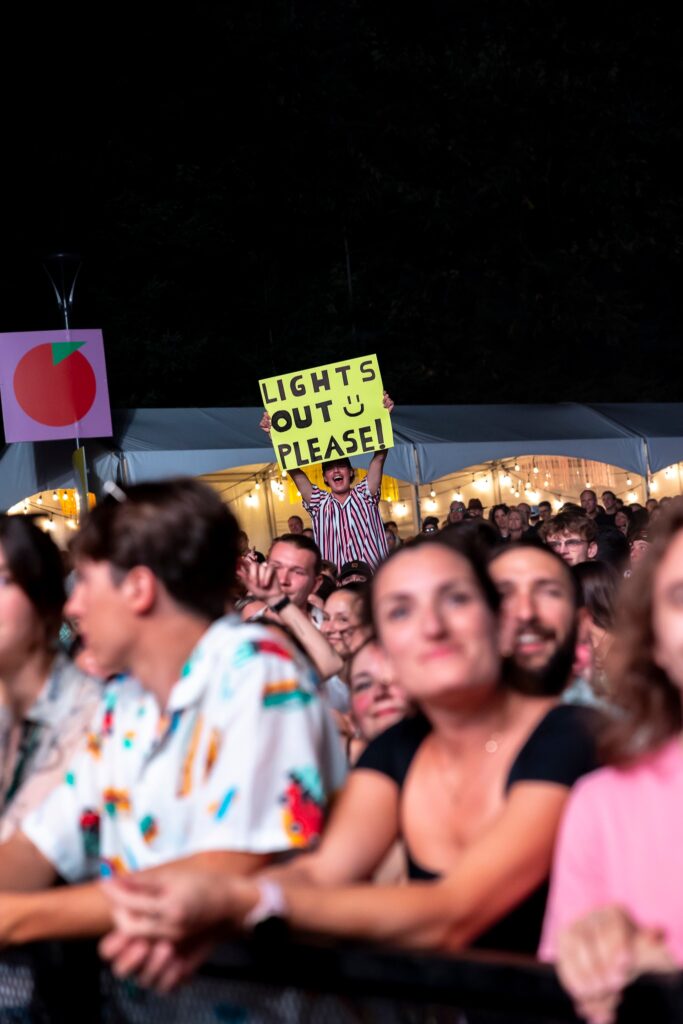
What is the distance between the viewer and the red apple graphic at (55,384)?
47.2 feet

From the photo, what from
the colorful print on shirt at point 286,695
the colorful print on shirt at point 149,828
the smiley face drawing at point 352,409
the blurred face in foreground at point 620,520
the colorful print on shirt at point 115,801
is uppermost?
the smiley face drawing at point 352,409

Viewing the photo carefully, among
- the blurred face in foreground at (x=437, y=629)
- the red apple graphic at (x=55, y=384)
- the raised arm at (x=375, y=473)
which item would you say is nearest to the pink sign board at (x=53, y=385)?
the red apple graphic at (x=55, y=384)

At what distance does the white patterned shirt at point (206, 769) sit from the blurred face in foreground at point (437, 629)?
170 millimetres

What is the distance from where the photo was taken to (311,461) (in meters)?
10.8

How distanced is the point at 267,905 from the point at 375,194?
28.8 m

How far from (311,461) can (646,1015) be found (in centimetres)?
947

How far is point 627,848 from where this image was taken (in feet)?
6.06

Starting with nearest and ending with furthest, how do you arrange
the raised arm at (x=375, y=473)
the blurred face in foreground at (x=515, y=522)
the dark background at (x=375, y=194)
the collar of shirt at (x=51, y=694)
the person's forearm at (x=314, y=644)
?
the collar of shirt at (x=51, y=694), the person's forearm at (x=314, y=644), the raised arm at (x=375, y=473), the blurred face in foreground at (x=515, y=522), the dark background at (x=375, y=194)

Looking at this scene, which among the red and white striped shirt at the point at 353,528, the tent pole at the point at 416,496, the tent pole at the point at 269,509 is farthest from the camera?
the tent pole at the point at 269,509

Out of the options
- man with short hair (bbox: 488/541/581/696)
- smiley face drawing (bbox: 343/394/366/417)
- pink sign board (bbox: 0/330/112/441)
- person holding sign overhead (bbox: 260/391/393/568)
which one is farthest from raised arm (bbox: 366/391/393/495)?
man with short hair (bbox: 488/541/581/696)

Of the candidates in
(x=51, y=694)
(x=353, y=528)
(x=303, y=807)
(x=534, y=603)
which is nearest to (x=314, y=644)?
(x=534, y=603)

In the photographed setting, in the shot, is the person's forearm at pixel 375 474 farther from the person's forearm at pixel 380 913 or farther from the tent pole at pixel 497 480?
the tent pole at pixel 497 480

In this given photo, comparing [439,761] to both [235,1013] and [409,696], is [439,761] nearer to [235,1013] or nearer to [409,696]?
[409,696]

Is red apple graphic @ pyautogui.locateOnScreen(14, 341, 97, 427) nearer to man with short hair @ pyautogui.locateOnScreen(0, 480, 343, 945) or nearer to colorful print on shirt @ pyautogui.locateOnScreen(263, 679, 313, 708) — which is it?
man with short hair @ pyautogui.locateOnScreen(0, 480, 343, 945)
